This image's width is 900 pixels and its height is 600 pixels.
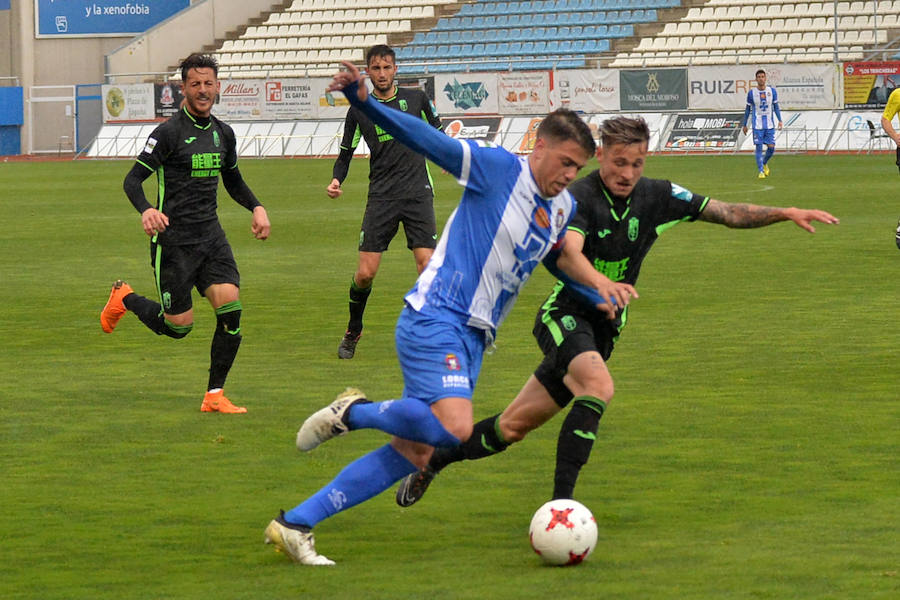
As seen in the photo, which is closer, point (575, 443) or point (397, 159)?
point (575, 443)

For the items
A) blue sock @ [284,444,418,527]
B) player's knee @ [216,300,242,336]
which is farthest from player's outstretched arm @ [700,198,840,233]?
player's knee @ [216,300,242,336]

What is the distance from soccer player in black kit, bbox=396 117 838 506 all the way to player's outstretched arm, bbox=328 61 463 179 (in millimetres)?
698

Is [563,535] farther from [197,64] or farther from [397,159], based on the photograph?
[397,159]

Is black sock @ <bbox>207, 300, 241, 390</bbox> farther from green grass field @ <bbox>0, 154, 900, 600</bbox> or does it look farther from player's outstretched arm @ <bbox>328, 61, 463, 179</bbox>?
player's outstretched arm @ <bbox>328, 61, 463, 179</bbox>

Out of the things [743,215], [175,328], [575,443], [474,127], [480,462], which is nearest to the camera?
[575,443]

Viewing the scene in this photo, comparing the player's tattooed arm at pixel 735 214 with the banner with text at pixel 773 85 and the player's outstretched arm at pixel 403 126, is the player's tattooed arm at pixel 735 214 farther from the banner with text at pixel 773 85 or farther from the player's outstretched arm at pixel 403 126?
the banner with text at pixel 773 85

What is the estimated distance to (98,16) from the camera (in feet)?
182

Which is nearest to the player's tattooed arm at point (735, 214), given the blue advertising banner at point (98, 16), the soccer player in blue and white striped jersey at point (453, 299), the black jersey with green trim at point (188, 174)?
the soccer player in blue and white striped jersey at point (453, 299)

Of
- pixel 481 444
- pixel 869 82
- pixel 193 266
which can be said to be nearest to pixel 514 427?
pixel 481 444

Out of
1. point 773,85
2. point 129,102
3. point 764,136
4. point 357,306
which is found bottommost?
point 129,102

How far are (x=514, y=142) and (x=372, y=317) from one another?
86.1ft

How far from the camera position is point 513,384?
9.62 metres

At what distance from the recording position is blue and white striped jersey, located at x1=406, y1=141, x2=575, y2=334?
18.0 feet

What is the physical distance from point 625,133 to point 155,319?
4.21 metres
